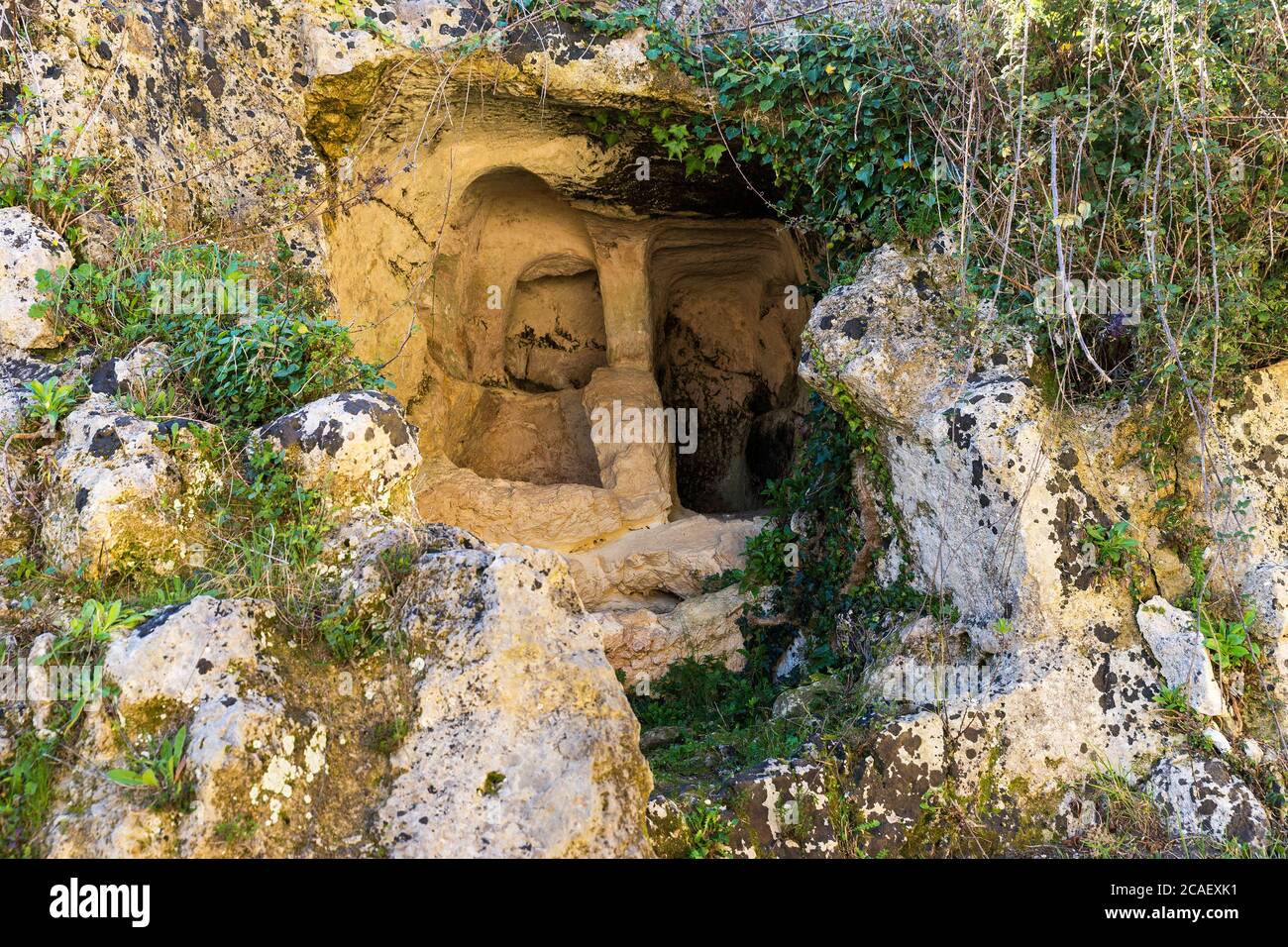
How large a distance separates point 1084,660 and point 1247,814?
806 millimetres

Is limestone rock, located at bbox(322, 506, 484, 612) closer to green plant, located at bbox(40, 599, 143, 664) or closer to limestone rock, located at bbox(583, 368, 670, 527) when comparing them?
green plant, located at bbox(40, 599, 143, 664)

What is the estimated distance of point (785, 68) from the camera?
5773 millimetres

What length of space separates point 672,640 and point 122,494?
11.9 ft

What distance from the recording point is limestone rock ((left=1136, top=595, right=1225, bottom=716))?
13.9 ft

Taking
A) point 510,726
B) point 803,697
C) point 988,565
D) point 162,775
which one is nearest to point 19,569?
point 162,775

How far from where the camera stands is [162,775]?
3057mm

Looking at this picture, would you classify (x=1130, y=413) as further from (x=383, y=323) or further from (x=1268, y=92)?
(x=383, y=323)

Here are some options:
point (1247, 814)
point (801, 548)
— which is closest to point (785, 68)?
point (801, 548)

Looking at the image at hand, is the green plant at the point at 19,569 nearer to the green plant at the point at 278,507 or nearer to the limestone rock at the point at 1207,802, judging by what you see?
the green plant at the point at 278,507

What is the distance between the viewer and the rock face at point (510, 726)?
3262 millimetres

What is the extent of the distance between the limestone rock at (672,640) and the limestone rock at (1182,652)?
2.64 meters

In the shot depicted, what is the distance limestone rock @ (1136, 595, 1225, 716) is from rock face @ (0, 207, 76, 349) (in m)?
4.87

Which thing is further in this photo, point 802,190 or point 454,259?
point 454,259

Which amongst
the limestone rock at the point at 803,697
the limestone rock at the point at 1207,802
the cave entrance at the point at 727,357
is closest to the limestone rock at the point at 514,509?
the cave entrance at the point at 727,357
